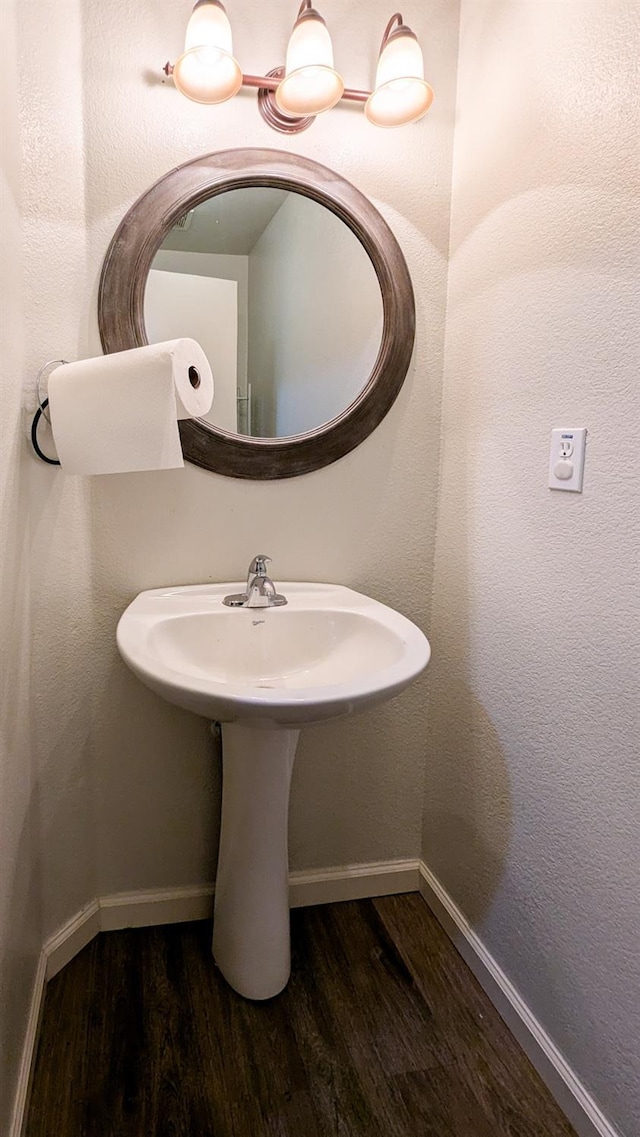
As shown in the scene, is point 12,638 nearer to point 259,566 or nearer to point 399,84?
point 259,566

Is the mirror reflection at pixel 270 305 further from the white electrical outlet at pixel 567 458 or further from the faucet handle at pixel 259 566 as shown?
the white electrical outlet at pixel 567 458

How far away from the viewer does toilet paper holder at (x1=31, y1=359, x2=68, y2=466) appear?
115 centimetres

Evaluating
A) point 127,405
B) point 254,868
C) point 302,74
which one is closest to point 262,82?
point 302,74

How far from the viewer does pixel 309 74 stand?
1185 mm

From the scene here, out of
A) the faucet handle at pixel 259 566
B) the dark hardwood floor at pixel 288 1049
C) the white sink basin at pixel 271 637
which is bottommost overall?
the dark hardwood floor at pixel 288 1049

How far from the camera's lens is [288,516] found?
1.43 m

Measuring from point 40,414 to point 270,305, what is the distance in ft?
1.68

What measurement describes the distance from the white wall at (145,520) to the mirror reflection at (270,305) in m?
0.11

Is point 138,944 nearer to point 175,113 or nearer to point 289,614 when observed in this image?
point 289,614

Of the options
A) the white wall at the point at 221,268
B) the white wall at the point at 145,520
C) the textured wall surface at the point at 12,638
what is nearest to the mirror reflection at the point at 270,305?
the white wall at the point at 221,268

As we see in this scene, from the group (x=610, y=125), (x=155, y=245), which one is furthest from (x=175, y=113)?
(x=610, y=125)

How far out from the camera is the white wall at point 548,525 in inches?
36.9

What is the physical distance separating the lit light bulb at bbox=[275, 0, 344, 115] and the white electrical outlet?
29.9 inches

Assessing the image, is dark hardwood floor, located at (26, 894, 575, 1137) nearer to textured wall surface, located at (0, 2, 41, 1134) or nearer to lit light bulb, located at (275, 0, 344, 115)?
textured wall surface, located at (0, 2, 41, 1134)
